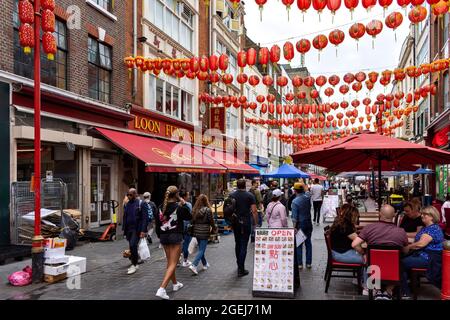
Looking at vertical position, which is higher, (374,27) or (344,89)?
(374,27)

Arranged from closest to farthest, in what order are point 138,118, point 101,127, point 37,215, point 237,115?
point 37,215
point 101,127
point 138,118
point 237,115

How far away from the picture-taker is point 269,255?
6.30 metres

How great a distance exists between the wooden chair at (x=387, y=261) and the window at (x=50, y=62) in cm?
928

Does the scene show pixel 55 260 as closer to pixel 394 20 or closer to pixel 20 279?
pixel 20 279

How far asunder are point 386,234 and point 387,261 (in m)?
0.37

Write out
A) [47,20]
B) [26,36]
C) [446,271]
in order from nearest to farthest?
[446,271]
[26,36]
[47,20]

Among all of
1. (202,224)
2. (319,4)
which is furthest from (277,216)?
(319,4)

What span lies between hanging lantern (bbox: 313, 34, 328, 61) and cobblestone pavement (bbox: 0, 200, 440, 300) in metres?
5.59

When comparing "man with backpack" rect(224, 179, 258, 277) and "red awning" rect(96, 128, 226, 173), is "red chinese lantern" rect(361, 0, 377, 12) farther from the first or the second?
"red awning" rect(96, 128, 226, 173)

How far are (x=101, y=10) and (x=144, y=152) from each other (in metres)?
4.99

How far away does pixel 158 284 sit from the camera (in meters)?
7.05

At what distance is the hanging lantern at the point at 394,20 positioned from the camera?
965cm
